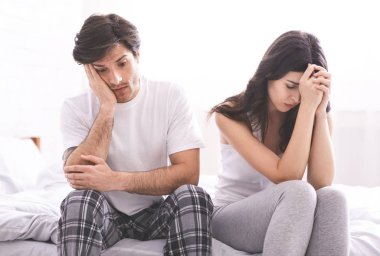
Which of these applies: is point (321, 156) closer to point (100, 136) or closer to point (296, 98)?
point (296, 98)

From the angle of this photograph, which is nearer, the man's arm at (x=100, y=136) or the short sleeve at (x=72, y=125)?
the man's arm at (x=100, y=136)

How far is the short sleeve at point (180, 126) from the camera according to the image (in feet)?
5.50

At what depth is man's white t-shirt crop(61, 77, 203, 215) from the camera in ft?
5.50

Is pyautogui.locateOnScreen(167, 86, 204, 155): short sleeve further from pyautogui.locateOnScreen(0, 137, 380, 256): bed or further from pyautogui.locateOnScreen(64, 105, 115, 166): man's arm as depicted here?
pyautogui.locateOnScreen(0, 137, 380, 256): bed

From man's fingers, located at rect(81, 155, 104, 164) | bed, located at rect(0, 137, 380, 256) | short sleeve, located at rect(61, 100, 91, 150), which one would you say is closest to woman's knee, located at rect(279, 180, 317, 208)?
bed, located at rect(0, 137, 380, 256)

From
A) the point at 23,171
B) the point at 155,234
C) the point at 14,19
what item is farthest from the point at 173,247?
the point at 14,19

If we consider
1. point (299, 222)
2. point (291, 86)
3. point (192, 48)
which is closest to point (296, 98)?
point (291, 86)

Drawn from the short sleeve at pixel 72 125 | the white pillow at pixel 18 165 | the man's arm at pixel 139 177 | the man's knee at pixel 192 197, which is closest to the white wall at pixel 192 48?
the white pillow at pixel 18 165

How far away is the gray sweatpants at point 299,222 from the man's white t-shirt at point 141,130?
38 cm

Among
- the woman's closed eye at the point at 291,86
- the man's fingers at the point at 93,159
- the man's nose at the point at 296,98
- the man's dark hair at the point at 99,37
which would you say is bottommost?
the man's fingers at the point at 93,159

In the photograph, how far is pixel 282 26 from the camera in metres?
3.45

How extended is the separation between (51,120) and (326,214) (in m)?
2.38

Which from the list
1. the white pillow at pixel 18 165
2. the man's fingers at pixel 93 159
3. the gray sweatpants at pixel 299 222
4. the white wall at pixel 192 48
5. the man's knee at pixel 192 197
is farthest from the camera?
the white wall at pixel 192 48

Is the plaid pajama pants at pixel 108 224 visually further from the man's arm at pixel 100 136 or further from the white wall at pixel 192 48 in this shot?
the white wall at pixel 192 48
